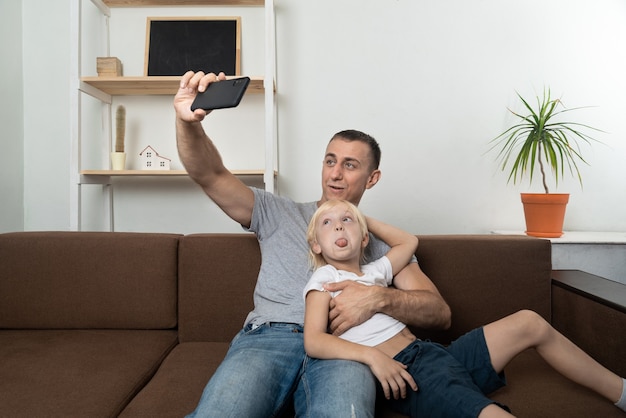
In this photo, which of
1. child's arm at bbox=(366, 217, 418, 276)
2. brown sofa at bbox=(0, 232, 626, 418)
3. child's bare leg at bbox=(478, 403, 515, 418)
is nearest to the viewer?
child's bare leg at bbox=(478, 403, 515, 418)

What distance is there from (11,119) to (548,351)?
2.60m

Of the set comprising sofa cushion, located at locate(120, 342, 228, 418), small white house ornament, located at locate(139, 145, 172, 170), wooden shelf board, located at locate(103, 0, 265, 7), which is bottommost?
sofa cushion, located at locate(120, 342, 228, 418)

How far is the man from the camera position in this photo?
106cm

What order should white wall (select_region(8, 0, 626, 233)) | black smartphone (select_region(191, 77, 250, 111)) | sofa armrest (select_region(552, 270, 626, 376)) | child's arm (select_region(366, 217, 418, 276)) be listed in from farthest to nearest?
white wall (select_region(8, 0, 626, 233)) < child's arm (select_region(366, 217, 418, 276)) < sofa armrest (select_region(552, 270, 626, 376)) < black smartphone (select_region(191, 77, 250, 111))

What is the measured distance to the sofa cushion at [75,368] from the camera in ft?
3.70

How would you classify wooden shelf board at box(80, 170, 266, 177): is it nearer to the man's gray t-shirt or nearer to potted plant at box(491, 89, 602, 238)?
the man's gray t-shirt

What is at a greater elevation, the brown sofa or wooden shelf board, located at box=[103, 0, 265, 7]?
wooden shelf board, located at box=[103, 0, 265, 7]

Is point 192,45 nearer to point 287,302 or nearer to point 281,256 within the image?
point 281,256

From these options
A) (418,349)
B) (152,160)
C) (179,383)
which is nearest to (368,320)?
(418,349)

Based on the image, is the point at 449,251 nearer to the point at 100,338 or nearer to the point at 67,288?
the point at 100,338

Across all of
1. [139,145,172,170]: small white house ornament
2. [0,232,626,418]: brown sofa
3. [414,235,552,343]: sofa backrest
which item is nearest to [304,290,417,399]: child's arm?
[0,232,626,418]: brown sofa

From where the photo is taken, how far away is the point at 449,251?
5.36 feet

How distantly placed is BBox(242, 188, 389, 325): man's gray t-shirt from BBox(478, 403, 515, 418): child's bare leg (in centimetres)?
54

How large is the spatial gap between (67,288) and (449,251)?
49.8 inches
